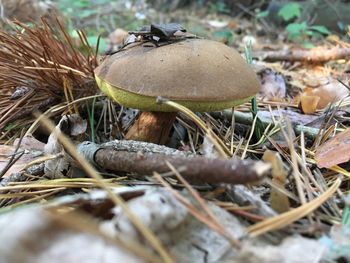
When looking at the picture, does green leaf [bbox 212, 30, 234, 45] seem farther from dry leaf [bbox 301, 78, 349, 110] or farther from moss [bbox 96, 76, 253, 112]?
moss [bbox 96, 76, 253, 112]

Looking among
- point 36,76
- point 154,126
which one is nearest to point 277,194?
point 154,126

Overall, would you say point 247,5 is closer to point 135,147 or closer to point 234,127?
point 234,127

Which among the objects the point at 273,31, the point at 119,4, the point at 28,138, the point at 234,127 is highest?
the point at 28,138

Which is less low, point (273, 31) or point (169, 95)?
point (169, 95)

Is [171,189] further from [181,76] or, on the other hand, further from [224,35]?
[224,35]

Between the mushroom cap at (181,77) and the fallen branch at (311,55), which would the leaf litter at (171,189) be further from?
the fallen branch at (311,55)

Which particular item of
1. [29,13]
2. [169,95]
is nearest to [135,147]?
[169,95]
